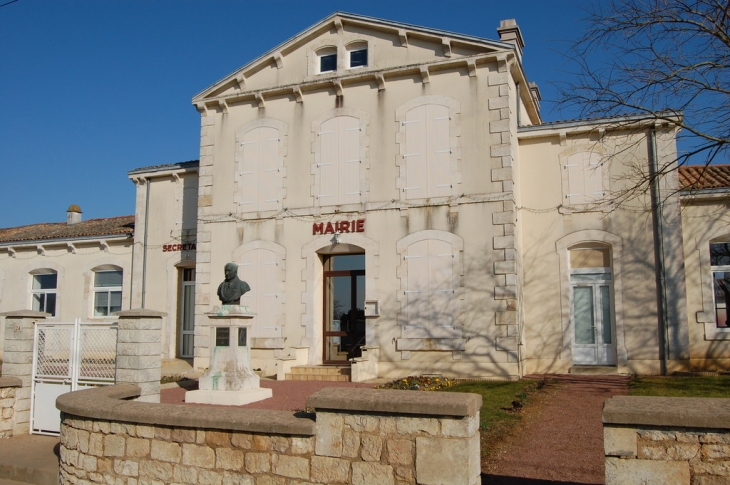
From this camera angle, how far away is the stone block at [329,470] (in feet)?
16.0

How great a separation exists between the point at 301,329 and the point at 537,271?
18.1 ft

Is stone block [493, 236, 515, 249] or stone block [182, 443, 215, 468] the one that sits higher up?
stone block [493, 236, 515, 249]

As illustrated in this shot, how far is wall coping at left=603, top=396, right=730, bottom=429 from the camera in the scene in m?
4.02

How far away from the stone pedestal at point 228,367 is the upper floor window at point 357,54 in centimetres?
736

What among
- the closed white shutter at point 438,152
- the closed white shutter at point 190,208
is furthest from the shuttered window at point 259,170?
the closed white shutter at point 438,152

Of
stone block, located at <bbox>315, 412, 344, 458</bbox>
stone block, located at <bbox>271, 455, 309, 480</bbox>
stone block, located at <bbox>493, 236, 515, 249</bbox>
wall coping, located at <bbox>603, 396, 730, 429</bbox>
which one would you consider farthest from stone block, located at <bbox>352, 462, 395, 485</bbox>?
stone block, located at <bbox>493, 236, 515, 249</bbox>

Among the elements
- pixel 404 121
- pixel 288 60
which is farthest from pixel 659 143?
pixel 288 60

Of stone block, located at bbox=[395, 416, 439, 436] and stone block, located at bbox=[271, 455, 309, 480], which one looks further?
stone block, located at bbox=[271, 455, 309, 480]

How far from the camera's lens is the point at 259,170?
15672 millimetres

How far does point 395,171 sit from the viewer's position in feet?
47.2

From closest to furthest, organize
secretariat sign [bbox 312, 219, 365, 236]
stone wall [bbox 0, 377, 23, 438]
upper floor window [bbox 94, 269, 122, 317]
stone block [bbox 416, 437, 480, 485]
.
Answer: stone block [bbox 416, 437, 480, 485] < stone wall [bbox 0, 377, 23, 438] < secretariat sign [bbox 312, 219, 365, 236] < upper floor window [bbox 94, 269, 122, 317]

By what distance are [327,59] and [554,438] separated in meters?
11.2

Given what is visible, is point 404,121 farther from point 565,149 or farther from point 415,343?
point 415,343

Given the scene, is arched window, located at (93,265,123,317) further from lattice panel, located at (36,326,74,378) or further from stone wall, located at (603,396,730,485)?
stone wall, located at (603,396,730,485)
